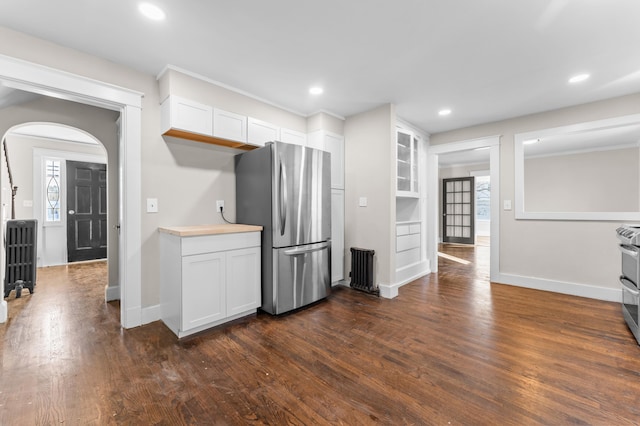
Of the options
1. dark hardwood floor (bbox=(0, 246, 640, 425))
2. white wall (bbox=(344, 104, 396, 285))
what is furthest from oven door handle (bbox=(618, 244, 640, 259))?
white wall (bbox=(344, 104, 396, 285))

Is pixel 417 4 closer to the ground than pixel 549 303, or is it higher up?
higher up

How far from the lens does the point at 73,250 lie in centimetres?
518

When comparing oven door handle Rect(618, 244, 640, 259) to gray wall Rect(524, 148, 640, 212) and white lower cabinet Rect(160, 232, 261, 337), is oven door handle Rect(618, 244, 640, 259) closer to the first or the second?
white lower cabinet Rect(160, 232, 261, 337)

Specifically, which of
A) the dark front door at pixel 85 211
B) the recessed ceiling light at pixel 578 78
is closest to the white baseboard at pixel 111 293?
the dark front door at pixel 85 211

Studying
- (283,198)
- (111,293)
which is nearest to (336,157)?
(283,198)

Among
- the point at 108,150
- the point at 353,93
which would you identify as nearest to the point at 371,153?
the point at 353,93

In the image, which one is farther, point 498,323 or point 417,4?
point 498,323

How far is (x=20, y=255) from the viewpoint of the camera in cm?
338

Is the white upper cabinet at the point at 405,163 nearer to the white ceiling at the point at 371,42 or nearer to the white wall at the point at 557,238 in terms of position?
the white ceiling at the point at 371,42

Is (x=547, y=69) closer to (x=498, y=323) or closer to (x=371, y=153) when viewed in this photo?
(x=371, y=153)

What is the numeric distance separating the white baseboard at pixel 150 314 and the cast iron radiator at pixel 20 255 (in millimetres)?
2066

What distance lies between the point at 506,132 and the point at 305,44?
11.2 feet

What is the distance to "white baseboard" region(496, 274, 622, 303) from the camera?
3.28 meters

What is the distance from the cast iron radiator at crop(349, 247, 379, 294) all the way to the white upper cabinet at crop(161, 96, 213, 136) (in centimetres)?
231
